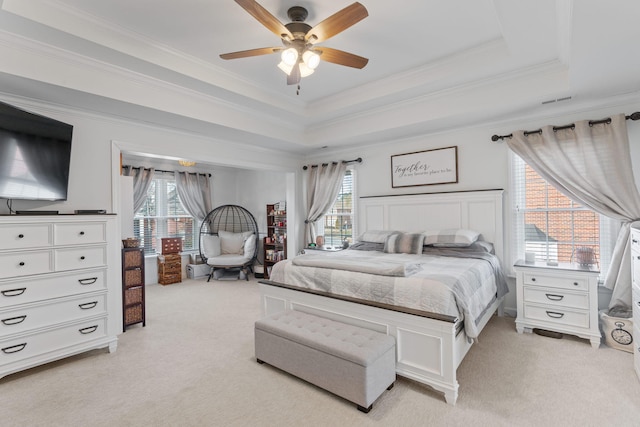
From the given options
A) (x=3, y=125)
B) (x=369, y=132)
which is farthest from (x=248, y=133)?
(x=3, y=125)

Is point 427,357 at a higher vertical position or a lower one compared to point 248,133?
lower

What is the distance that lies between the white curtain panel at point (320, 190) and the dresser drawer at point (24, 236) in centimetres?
379

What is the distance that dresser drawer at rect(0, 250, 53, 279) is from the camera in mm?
2432

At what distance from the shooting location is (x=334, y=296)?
8.95 ft

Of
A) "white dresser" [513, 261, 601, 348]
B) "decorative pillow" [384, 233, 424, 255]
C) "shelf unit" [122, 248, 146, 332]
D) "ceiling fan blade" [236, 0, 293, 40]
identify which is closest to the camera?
"ceiling fan blade" [236, 0, 293, 40]

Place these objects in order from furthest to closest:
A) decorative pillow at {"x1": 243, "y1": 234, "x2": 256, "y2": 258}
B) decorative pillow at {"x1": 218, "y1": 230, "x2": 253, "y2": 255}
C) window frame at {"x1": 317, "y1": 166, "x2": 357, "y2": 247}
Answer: decorative pillow at {"x1": 218, "y1": 230, "x2": 253, "y2": 255}
decorative pillow at {"x1": 243, "y1": 234, "x2": 256, "y2": 258}
window frame at {"x1": 317, "y1": 166, "x2": 357, "y2": 247}

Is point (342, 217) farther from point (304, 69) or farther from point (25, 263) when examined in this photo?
point (25, 263)

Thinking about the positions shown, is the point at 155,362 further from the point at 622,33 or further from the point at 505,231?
the point at 622,33

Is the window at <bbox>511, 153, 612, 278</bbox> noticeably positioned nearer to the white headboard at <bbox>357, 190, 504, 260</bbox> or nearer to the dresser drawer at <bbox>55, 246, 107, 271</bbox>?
the white headboard at <bbox>357, 190, 504, 260</bbox>

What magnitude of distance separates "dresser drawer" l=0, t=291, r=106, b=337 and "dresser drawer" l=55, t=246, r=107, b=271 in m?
0.28

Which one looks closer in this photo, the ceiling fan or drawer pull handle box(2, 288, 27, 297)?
the ceiling fan

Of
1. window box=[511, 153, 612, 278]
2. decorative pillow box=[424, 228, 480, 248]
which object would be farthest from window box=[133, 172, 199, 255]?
window box=[511, 153, 612, 278]

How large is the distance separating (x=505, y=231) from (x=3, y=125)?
17.0 feet

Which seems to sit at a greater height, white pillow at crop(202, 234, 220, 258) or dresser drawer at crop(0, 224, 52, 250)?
dresser drawer at crop(0, 224, 52, 250)
